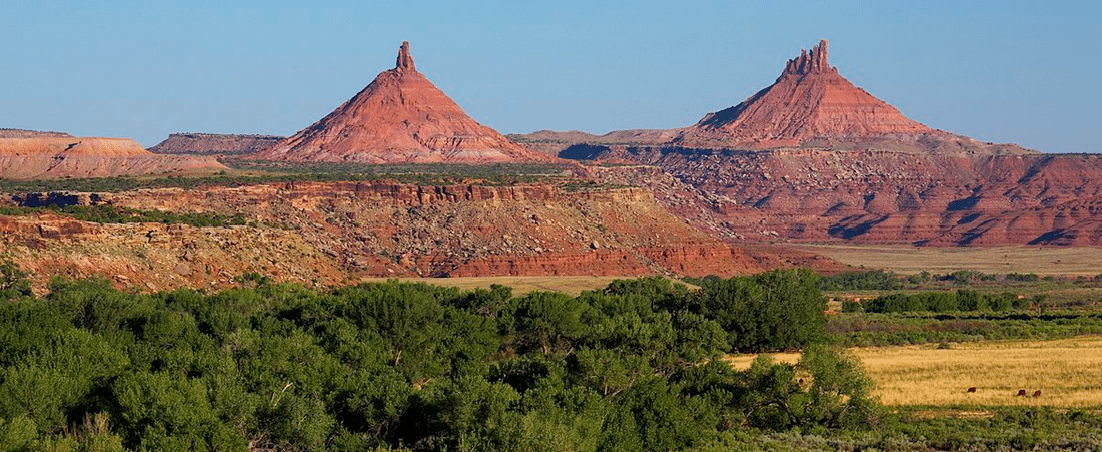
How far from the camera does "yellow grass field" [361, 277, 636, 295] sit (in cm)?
10700

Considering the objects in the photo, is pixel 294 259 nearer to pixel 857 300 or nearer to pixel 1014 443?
pixel 857 300

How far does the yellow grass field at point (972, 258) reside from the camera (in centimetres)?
16125

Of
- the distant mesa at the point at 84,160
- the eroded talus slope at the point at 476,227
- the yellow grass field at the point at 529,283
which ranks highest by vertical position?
the distant mesa at the point at 84,160

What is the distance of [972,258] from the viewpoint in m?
177

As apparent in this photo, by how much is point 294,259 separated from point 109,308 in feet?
106

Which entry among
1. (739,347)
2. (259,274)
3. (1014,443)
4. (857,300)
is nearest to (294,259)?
(259,274)

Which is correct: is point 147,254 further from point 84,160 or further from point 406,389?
point 84,160

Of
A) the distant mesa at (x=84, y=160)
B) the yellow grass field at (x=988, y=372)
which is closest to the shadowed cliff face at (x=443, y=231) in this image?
the distant mesa at (x=84, y=160)

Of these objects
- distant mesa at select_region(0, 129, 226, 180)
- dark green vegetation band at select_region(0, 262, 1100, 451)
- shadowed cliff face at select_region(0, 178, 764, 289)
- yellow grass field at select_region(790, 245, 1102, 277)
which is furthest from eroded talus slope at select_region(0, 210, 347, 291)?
yellow grass field at select_region(790, 245, 1102, 277)

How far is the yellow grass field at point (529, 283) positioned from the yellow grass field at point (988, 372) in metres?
35.9

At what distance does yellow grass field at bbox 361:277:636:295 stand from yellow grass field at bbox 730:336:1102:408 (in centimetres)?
3589

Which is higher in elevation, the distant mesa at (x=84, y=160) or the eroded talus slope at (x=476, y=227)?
the distant mesa at (x=84, y=160)

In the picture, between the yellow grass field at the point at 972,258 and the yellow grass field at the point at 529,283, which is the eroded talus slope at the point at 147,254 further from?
the yellow grass field at the point at 972,258

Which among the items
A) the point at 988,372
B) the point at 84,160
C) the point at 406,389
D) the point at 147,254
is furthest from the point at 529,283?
the point at 406,389
